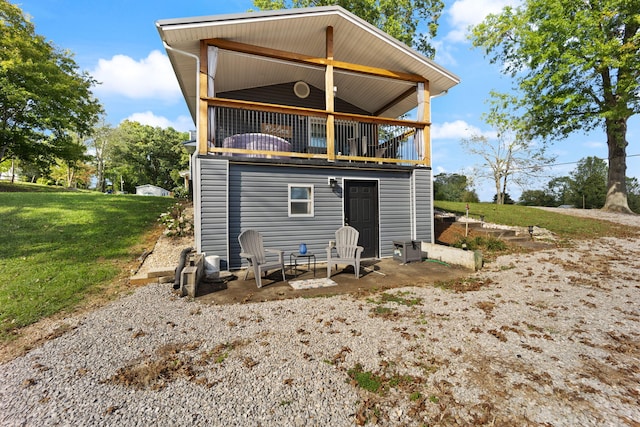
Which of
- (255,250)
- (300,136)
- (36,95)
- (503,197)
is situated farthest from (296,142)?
(503,197)

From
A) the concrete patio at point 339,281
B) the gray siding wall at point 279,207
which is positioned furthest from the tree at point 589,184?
the concrete patio at point 339,281

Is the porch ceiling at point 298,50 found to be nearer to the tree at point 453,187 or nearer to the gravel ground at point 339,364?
the gravel ground at point 339,364

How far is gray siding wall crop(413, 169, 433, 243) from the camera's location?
312 inches

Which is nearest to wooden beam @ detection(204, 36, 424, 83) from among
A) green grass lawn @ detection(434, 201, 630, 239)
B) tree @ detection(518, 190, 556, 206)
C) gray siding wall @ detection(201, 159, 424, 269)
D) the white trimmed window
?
gray siding wall @ detection(201, 159, 424, 269)

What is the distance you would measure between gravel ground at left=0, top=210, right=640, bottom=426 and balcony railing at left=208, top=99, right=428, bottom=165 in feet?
12.8

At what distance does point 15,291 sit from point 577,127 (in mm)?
22773

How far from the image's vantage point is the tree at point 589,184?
36.0 m

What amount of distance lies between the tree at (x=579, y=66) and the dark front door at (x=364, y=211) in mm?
13325

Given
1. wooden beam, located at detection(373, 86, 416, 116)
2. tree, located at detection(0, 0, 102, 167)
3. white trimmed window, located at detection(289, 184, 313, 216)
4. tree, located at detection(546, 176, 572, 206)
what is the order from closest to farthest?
white trimmed window, located at detection(289, 184, 313, 216) < wooden beam, located at detection(373, 86, 416, 116) < tree, located at detection(0, 0, 102, 167) < tree, located at detection(546, 176, 572, 206)

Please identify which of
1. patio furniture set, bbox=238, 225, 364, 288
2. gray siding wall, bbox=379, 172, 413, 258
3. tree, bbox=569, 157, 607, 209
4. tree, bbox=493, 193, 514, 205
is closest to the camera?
patio furniture set, bbox=238, 225, 364, 288

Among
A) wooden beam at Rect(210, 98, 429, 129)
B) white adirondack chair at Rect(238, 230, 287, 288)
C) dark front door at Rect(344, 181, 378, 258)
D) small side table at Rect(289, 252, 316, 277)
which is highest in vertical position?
wooden beam at Rect(210, 98, 429, 129)

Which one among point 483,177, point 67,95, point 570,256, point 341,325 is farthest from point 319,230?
point 483,177

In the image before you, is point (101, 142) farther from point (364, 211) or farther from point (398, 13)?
point (364, 211)

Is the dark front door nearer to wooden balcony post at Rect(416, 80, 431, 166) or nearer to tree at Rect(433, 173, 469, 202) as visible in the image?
wooden balcony post at Rect(416, 80, 431, 166)
